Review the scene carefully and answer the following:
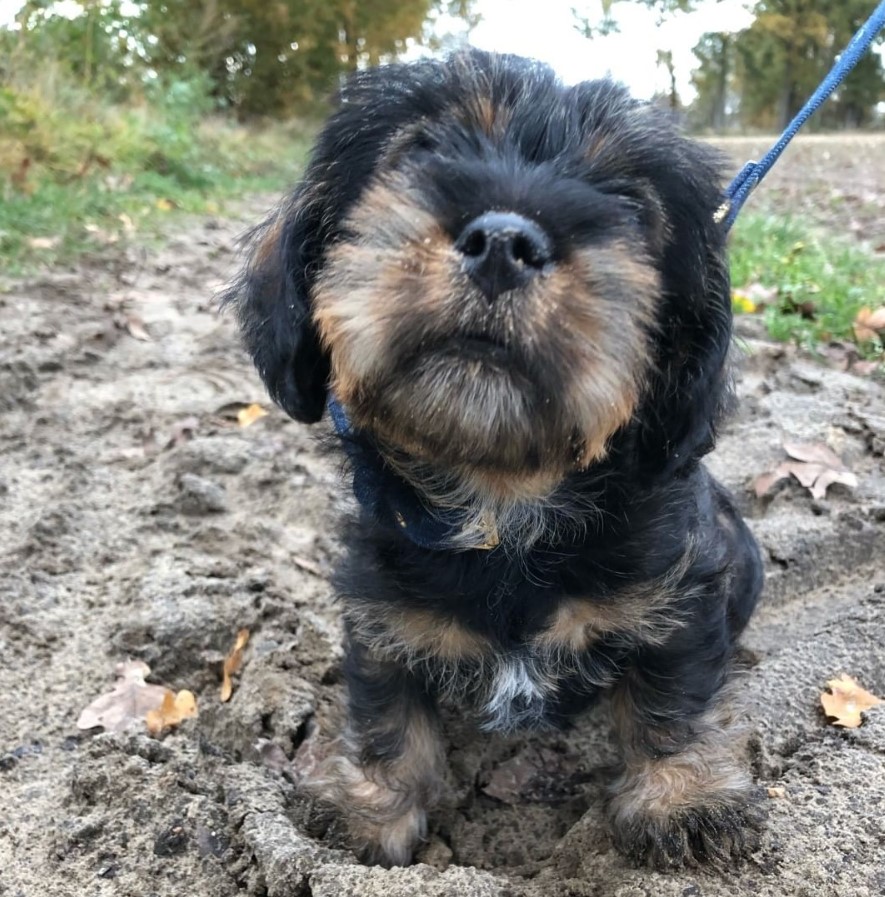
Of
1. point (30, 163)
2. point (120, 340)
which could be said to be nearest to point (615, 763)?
point (120, 340)

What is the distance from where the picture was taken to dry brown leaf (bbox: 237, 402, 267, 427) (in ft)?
15.3

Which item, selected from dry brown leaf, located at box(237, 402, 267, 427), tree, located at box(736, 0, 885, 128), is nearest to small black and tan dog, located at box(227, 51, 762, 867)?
dry brown leaf, located at box(237, 402, 267, 427)

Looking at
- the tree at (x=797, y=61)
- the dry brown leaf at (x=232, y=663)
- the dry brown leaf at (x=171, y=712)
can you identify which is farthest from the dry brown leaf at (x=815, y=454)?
the tree at (x=797, y=61)

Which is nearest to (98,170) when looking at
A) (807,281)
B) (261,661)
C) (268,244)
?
(807,281)

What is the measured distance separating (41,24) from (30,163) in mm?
3813

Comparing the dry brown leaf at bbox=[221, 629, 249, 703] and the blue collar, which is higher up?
the blue collar

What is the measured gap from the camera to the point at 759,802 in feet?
7.57

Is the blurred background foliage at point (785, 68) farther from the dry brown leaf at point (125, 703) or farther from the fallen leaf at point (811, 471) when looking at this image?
the dry brown leaf at point (125, 703)

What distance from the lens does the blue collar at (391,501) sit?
229 centimetres

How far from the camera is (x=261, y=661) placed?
9.53 feet

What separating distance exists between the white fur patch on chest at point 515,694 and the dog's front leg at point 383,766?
0.23 meters

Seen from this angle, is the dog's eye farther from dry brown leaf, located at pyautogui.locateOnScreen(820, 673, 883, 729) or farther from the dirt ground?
dry brown leaf, located at pyautogui.locateOnScreen(820, 673, 883, 729)

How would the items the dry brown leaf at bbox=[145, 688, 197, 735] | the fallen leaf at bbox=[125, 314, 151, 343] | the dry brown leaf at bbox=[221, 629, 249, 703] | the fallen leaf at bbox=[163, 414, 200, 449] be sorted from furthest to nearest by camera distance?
the fallen leaf at bbox=[125, 314, 151, 343] < the fallen leaf at bbox=[163, 414, 200, 449] < the dry brown leaf at bbox=[221, 629, 249, 703] < the dry brown leaf at bbox=[145, 688, 197, 735]

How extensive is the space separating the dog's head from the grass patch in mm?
4687
